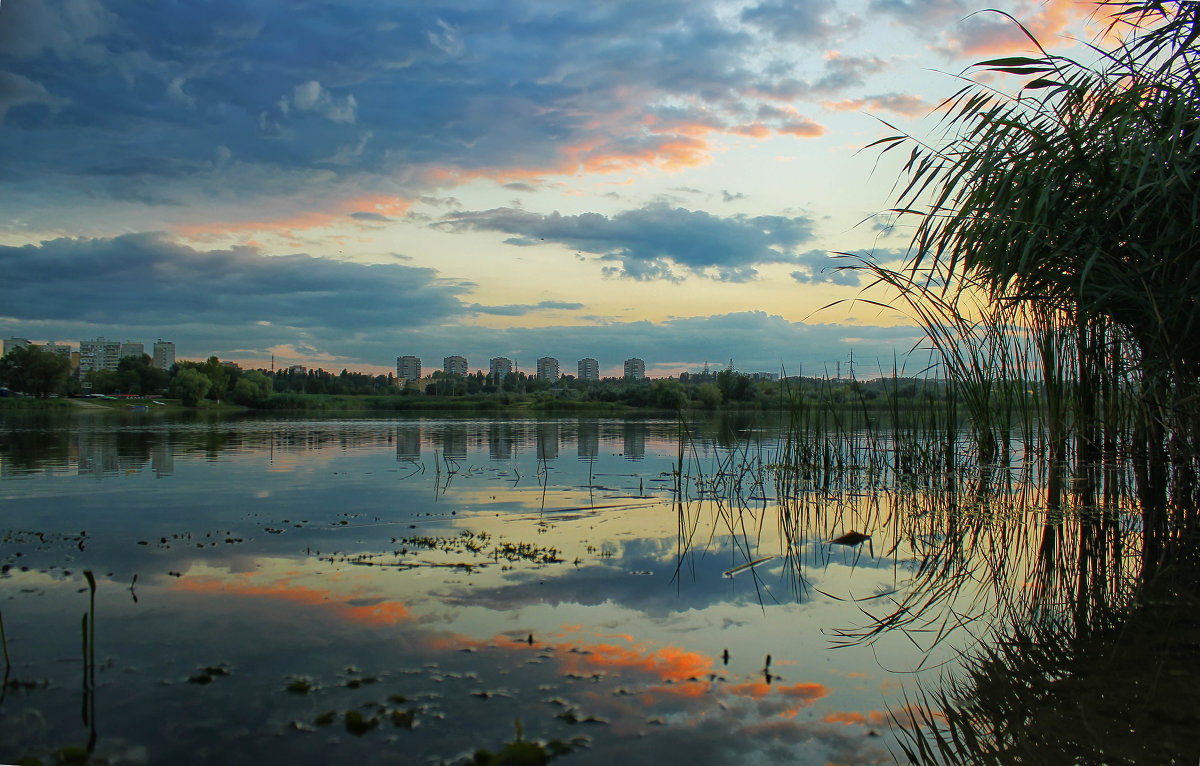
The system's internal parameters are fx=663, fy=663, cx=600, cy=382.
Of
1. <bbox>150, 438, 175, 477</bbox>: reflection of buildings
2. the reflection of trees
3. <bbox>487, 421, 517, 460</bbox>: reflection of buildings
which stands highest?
the reflection of trees

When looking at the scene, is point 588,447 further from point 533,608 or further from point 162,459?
point 533,608

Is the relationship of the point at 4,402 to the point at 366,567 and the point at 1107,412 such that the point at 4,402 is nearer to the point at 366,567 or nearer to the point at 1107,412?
the point at 366,567

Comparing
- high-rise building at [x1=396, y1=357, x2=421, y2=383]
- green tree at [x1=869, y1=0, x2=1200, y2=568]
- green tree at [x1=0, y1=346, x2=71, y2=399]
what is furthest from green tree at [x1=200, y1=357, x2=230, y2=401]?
green tree at [x1=869, y1=0, x2=1200, y2=568]

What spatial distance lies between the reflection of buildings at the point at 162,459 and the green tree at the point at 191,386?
58230mm

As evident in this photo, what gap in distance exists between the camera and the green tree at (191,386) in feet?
226

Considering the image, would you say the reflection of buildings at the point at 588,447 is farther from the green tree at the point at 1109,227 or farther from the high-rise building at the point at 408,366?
the high-rise building at the point at 408,366

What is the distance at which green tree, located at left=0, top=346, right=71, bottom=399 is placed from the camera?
50.0m

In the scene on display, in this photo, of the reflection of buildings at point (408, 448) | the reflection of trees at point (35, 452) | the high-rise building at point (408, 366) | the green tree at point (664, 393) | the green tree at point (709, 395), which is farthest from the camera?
the high-rise building at point (408, 366)

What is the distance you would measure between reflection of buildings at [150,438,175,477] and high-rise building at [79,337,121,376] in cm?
7255

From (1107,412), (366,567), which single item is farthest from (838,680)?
(1107,412)

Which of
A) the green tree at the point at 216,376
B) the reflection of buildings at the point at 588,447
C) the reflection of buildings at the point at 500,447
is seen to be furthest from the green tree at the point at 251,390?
the reflection of buildings at the point at 588,447

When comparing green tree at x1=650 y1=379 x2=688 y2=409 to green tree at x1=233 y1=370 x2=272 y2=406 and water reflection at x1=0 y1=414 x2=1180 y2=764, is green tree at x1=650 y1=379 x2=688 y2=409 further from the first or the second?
green tree at x1=233 y1=370 x2=272 y2=406

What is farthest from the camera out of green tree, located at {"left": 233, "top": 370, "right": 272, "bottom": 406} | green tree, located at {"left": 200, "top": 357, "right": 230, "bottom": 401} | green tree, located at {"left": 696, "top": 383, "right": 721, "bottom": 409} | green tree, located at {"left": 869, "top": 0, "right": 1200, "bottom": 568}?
green tree, located at {"left": 200, "top": 357, "right": 230, "bottom": 401}

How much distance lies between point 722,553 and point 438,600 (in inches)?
107
